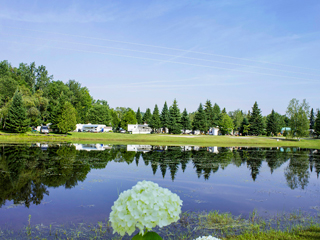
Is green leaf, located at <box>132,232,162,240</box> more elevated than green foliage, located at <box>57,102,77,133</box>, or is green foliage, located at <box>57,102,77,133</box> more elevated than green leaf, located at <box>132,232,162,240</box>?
green foliage, located at <box>57,102,77,133</box>

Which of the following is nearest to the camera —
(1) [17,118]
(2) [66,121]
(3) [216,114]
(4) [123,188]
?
(4) [123,188]

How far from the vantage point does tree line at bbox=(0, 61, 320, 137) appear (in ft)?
174

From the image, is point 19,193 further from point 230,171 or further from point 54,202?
point 230,171

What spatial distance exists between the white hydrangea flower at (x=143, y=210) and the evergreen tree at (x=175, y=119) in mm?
70316

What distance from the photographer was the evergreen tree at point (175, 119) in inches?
2891

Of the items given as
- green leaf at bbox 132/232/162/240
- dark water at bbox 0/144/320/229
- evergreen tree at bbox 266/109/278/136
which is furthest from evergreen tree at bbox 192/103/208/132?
green leaf at bbox 132/232/162/240

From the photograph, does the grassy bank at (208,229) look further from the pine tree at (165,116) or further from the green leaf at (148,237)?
the pine tree at (165,116)

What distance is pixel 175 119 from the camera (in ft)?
243

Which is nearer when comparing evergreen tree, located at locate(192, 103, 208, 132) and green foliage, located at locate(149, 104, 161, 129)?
evergreen tree, located at locate(192, 103, 208, 132)

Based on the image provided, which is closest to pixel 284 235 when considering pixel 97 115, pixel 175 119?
pixel 175 119

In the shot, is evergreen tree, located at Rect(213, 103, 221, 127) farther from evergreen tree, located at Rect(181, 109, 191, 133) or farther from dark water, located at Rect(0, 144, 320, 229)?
dark water, located at Rect(0, 144, 320, 229)

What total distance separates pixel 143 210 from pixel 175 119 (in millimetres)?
71386

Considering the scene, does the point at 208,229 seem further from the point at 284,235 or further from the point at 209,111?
the point at 209,111

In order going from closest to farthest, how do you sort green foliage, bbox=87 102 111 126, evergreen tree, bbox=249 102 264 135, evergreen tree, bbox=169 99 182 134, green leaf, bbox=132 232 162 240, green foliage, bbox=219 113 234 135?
green leaf, bbox=132 232 162 240 < evergreen tree, bbox=169 99 182 134 < evergreen tree, bbox=249 102 264 135 < green foliage, bbox=219 113 234 135 < green foliage, bbox=87 102 111 126
